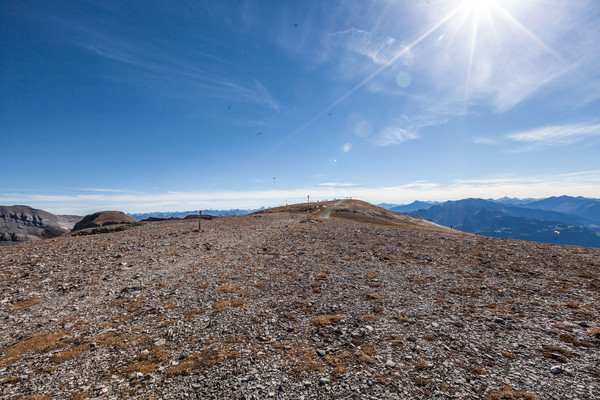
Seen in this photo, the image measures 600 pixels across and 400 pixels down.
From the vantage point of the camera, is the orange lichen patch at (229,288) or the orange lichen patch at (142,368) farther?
the orange lichen patch at (229,288)

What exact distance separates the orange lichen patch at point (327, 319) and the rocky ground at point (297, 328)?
10 cm

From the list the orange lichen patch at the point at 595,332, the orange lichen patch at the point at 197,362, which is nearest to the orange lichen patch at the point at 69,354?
the orange lichen patch at the point at 197,362

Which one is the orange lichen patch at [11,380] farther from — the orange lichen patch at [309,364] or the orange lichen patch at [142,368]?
the orange lichen patch at [309,364]

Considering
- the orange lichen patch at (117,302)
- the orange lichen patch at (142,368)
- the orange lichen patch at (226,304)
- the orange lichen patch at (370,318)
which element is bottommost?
the orange lichen patch at (370,318)

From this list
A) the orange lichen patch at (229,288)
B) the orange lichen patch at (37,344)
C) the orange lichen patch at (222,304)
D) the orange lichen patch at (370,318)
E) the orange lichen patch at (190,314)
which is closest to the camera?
the orange lichen patch at (37,344)

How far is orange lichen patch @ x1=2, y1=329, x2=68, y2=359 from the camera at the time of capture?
9742 millimetres

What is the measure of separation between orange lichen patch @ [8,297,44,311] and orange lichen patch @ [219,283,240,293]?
10.9 m

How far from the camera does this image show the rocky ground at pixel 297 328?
7.84 metres

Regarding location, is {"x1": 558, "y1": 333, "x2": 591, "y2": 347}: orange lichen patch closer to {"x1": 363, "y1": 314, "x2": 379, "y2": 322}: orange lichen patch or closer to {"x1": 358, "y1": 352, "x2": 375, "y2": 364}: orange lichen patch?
{"x1": 363, "y1": 314, "x2": 379, "y2": 322}: orange lichen patch

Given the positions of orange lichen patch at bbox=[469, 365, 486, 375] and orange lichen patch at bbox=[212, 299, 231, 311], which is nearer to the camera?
orange lichen patch at bbox=[469, 365, 486, 375]

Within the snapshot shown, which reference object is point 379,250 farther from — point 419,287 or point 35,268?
point 35,268

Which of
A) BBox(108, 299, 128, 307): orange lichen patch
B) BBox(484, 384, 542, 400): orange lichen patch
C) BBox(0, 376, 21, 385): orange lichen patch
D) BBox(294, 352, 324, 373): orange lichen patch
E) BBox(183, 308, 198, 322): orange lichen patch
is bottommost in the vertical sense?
BBox(484, 384, 542, 400): orange lichen patch

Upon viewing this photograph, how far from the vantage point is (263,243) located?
29234mm

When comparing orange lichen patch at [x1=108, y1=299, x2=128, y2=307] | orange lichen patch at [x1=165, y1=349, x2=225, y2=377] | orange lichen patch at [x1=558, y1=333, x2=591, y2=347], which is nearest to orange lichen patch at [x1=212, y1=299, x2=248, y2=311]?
orange lichen patch at [x1=165, y1=349, x2=225, y2=377]
